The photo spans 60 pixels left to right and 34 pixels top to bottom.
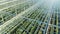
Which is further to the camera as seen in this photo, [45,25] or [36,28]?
[45,25]

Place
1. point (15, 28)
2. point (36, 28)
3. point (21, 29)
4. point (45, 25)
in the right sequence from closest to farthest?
point (15, 28) < point (21, 29) < point (36, 28) < point (45, 25)

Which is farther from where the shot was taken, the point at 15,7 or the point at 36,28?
the point at 15,7

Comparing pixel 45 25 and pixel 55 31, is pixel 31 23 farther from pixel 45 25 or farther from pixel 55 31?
pixel 55 31

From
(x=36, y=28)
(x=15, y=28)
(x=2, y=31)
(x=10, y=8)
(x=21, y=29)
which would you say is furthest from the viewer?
(x=10, y=8)

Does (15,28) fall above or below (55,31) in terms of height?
above

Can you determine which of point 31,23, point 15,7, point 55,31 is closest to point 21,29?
point 31,23

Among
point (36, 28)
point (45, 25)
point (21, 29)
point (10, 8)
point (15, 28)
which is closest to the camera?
point (15, 28)

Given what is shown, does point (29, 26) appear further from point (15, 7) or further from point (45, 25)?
point (15, 7)

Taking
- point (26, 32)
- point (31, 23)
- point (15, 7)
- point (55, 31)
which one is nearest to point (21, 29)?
point (26, 32)

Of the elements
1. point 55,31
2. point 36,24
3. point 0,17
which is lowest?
point 55,31
